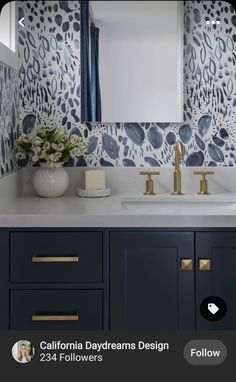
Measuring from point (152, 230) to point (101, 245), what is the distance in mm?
171

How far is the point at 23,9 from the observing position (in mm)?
2344

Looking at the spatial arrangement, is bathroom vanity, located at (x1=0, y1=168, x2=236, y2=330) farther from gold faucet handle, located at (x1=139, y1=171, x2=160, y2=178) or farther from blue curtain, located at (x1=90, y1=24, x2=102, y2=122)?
blue curtain, located at (x1=90, y1=24, x2=102, y2=122)

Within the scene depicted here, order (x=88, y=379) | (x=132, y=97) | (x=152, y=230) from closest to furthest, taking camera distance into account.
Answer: (x=88, y=379) < (x=152, y=230) < (x=132, y=97)

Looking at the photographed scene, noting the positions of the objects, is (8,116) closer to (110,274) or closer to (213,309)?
(110,274)

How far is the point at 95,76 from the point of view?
92.2 inches

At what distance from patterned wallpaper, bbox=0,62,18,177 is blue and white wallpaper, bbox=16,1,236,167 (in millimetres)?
102

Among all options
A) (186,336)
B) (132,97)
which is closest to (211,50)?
(132,97)

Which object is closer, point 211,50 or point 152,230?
point 152,230

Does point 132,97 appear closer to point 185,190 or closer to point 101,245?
point 185,190

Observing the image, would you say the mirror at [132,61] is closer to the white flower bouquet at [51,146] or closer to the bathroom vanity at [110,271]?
the white flower bouquet at [51,146]

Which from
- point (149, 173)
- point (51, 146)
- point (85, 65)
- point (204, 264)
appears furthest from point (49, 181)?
point (204, 264)

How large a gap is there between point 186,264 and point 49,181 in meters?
0.73

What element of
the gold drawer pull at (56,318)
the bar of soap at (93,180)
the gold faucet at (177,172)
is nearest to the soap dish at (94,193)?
the bar of soap at (93,180)

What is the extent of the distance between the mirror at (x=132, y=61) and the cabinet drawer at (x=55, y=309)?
2.84 feet
